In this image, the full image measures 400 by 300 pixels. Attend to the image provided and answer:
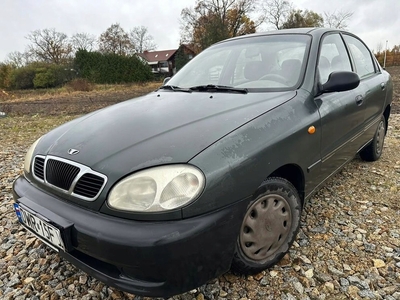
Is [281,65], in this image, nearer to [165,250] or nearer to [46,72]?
[165,250]

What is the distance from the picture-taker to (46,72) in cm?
2673

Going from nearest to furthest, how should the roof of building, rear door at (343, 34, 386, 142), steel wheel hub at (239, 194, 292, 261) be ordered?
steel wheel hub at (239, 194, 292, 261) → rear door at (343, 34, 386, 142) → the roof of building

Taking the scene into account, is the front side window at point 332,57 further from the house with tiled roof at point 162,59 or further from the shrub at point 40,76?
the house with tiled roof at point 162,59

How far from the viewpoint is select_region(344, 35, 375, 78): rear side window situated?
2.94m

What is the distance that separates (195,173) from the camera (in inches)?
52.3

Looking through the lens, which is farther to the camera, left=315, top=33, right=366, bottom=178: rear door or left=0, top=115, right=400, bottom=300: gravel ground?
left=315, top=33, right=366, bottom=178: rear door

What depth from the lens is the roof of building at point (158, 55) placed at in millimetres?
50875

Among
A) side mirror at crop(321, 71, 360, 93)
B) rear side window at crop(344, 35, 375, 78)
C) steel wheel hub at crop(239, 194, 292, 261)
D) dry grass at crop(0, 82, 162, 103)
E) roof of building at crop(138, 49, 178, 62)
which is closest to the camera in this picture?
steel wheel hub at crop(239, 194, 292, 261)

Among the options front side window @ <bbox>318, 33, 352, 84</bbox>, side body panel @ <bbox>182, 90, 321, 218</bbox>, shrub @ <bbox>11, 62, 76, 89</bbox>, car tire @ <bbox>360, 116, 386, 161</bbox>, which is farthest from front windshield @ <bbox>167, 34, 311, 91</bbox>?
shrub @ <bbox>11, 62, 76, 89</bbox>

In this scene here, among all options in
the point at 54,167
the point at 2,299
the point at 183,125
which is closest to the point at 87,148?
the point at 54,167

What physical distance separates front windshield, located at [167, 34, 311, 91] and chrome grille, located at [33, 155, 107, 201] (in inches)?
51.2

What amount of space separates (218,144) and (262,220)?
21.5 inches

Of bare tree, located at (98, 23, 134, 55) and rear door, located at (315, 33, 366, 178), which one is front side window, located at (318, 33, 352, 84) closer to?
rear door, located at (315, 33, 366, 178)

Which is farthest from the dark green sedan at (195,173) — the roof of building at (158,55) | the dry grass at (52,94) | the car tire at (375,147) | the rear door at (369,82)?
the roof of building at (158,55)
